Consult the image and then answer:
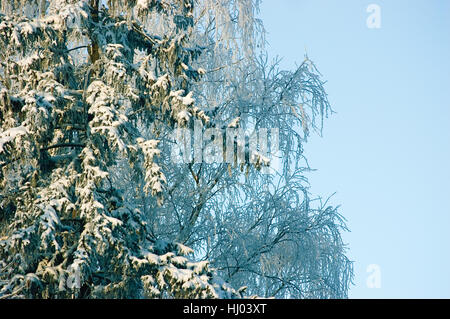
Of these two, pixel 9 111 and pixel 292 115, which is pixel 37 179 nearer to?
pixel 9 111

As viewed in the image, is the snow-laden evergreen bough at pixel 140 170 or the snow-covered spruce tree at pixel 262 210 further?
the snow-covered spruce tree at pixel 262 210

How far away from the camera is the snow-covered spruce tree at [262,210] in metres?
13.0

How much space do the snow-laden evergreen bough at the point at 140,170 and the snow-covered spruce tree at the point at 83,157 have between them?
0.07 feet

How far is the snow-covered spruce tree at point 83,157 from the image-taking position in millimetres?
9047

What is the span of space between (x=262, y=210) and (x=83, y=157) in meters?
4.71

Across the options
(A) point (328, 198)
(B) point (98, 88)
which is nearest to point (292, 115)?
(A) point (328, 198)

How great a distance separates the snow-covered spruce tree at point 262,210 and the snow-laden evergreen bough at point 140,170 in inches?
1.1

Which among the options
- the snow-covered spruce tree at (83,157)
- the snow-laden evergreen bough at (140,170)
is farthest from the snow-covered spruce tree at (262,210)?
the snow-covered spruce tree at (83,157)

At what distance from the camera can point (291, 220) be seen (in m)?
13.1

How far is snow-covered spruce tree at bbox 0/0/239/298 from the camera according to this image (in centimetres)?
905

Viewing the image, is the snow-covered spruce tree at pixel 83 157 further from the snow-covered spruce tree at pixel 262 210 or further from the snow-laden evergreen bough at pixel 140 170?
the snow-covered spruce tree at pixel 262 210

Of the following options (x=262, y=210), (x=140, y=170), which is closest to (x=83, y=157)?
(x=140, y=170)

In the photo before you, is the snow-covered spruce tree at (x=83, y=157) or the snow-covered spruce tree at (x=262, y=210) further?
the snow-covered spruce tree at (x=262, y=210)
